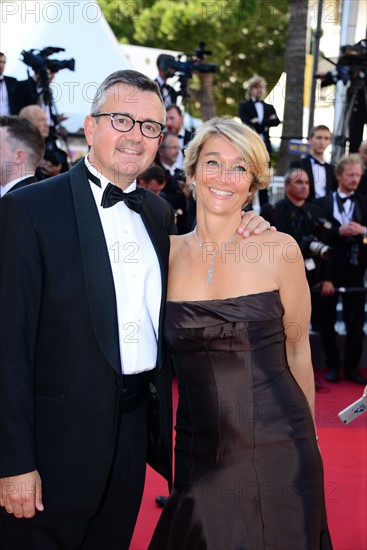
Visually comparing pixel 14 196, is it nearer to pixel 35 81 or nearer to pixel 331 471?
pixel 331 471

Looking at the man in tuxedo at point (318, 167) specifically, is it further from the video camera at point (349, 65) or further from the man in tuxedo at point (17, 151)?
the man in tuxedo at point (17, 151)

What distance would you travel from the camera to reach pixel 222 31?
60.1 feet

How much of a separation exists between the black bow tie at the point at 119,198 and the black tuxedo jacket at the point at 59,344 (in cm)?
4

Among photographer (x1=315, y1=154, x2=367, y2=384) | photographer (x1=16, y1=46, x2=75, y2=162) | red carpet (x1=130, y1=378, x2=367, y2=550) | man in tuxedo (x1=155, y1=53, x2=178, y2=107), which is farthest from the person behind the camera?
man in tuxedo (x1=155, y1=53, x2=178, y2=107)

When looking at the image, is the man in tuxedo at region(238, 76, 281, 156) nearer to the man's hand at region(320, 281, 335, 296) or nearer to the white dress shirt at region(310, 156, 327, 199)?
the white dress shirt at region(310, 156, 327, 199)

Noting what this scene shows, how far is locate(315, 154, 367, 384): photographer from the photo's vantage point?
5.83m

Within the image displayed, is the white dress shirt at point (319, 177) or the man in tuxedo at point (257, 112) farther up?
the man in tuxedo at point (257, 112)

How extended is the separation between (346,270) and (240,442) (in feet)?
13.1

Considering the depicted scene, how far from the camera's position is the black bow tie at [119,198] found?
2098mm

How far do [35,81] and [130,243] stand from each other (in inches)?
205

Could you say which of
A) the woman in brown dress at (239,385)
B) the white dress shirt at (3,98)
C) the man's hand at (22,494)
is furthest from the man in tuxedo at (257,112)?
the man's hand at (22,494)

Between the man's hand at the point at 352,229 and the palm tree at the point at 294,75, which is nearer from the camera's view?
the man's hand at the point at 352,229

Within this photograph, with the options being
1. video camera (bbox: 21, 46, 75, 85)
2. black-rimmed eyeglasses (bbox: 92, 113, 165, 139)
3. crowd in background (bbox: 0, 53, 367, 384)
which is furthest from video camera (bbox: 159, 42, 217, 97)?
black-rimmed eyeglasses (bbox: 92, 113, 165, 139)

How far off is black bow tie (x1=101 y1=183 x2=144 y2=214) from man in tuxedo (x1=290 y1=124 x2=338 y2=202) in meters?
4.56
